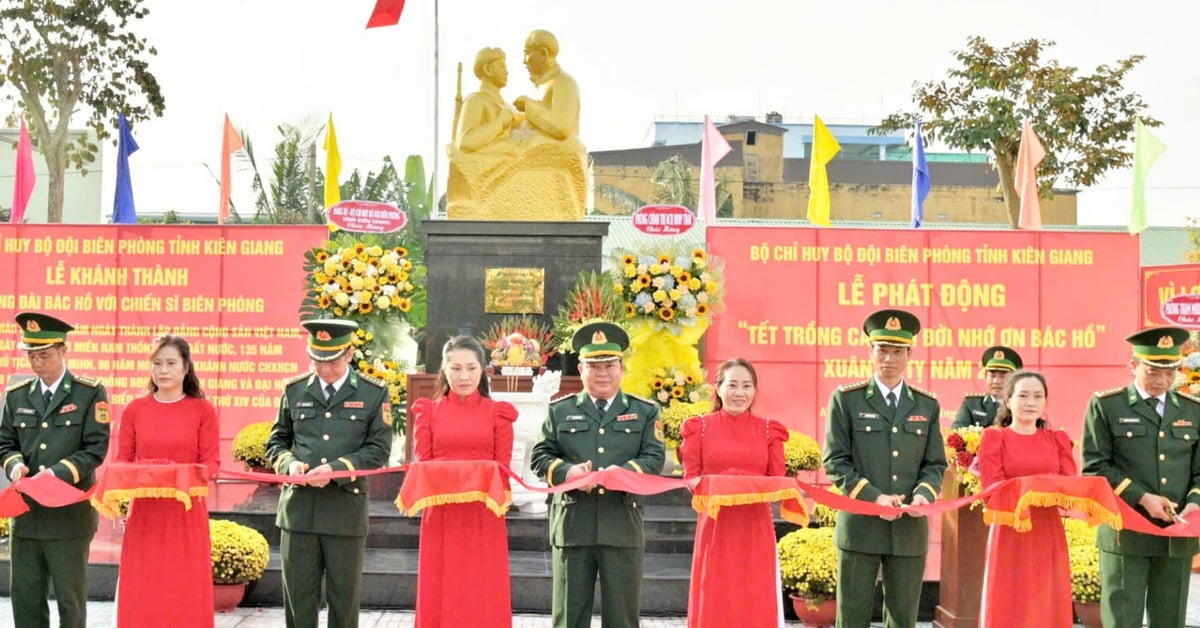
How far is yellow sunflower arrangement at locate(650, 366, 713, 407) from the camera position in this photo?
30.3 feet

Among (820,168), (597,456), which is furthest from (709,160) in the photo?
(597,456)

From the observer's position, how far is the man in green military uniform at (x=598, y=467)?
15.2ft

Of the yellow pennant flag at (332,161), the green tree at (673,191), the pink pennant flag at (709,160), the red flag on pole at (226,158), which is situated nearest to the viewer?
the yellow pennant flag at (332,161)

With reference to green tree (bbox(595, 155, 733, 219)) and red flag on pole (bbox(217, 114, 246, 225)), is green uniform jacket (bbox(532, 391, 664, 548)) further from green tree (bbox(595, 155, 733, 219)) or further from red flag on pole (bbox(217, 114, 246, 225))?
green tree (bbox(595, 155, 733, 219))

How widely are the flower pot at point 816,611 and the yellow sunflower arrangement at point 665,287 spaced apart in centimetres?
326

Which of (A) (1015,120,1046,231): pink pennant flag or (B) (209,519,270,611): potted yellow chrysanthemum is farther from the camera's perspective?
(A) (1015,120,1046,231): pink pennant flag

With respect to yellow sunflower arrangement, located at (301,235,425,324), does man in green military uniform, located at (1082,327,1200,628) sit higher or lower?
lower

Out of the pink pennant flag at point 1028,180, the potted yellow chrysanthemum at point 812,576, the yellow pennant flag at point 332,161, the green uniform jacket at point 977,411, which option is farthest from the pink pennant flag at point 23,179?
the pink pennant flag at point 1028,180

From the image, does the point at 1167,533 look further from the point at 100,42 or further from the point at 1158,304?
the point at 100,42

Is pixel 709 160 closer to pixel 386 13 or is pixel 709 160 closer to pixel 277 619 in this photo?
pixel 386 13

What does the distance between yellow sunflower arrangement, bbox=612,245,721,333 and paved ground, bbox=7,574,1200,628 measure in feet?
10.6

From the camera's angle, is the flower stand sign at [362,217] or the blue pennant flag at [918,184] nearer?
the flower stand sign at [362,217]

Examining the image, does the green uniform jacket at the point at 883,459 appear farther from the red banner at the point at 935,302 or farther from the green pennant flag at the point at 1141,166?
the green pennant flag at the point at 1141,166

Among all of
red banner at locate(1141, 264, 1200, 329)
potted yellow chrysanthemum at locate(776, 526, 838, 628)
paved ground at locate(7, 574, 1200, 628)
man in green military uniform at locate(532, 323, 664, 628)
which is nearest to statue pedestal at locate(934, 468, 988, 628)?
paved ground at locate(7, 574, 1200, 628)
